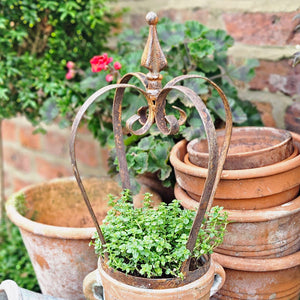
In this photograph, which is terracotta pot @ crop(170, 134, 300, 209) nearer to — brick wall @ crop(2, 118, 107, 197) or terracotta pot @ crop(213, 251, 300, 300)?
terracotta pot @ crop(213, 251, 300, 300)

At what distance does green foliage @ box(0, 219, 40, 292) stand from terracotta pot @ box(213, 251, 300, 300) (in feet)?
2.60

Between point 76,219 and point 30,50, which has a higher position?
point 30,50

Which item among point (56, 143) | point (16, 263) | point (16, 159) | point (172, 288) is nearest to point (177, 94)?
point (172, 288)

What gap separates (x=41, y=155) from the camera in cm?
254

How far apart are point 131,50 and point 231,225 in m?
0.84

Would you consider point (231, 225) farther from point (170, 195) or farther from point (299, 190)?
point (170, 195)

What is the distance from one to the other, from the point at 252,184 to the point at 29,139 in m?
1.79

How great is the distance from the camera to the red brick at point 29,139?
2.54 meters

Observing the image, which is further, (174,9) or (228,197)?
(174,9)

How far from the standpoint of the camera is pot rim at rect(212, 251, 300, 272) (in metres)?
1.09

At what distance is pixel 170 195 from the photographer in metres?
1.41

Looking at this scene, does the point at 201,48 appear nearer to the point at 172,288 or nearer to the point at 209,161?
the point at 209,161

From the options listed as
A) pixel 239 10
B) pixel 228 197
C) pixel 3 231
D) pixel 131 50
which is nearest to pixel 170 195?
pixel 228 197

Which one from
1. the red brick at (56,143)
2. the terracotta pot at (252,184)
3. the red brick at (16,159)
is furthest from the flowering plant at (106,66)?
the red brick at (16,159)
